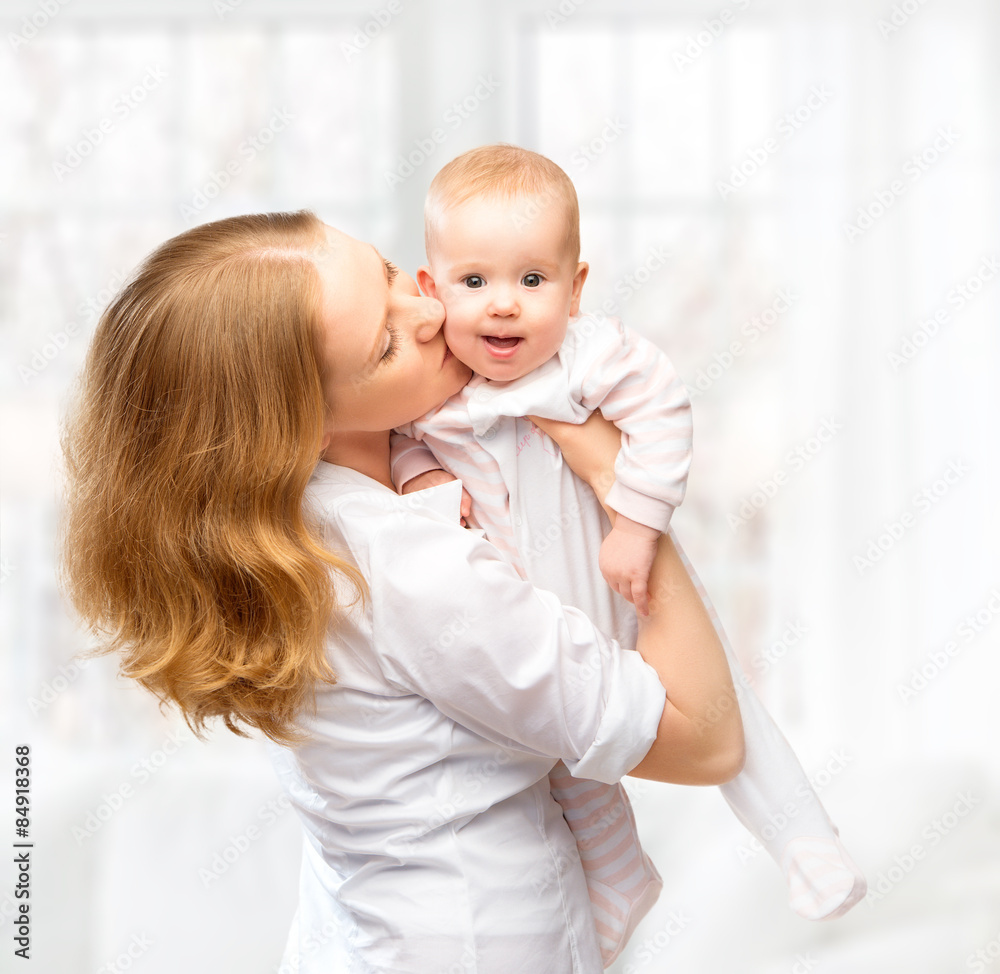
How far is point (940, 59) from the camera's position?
3164 millimetres

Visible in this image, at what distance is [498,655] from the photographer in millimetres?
A: 1071

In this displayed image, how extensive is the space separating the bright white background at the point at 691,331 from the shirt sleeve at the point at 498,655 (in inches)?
66.9

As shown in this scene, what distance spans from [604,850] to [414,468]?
0.57m

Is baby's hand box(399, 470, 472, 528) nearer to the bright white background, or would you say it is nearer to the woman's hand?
the woman's hand

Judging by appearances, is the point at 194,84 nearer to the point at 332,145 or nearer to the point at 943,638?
the point at 332,145

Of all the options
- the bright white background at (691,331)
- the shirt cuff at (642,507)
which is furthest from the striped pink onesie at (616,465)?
the bright white background at (691,331)

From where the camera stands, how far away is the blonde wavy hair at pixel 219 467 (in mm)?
1092

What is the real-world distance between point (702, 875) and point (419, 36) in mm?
2454

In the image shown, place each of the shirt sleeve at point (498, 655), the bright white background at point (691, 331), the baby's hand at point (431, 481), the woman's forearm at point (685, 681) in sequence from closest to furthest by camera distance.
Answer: the shirt sleeve at point (498, 655) < the woman's forearm at point (685, 681) < the baby's hand at point (431, 481) < the bright white background at point (691, 331)

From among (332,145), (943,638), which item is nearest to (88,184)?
(332,145)

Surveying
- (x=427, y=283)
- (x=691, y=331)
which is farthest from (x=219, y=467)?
(x=691, y=331)

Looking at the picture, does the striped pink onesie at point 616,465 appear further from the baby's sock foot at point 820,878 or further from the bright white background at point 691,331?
the bright white background at point 691,331

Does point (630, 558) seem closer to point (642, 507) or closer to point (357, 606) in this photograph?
point (642, 507)

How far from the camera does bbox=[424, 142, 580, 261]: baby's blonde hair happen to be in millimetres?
1178
